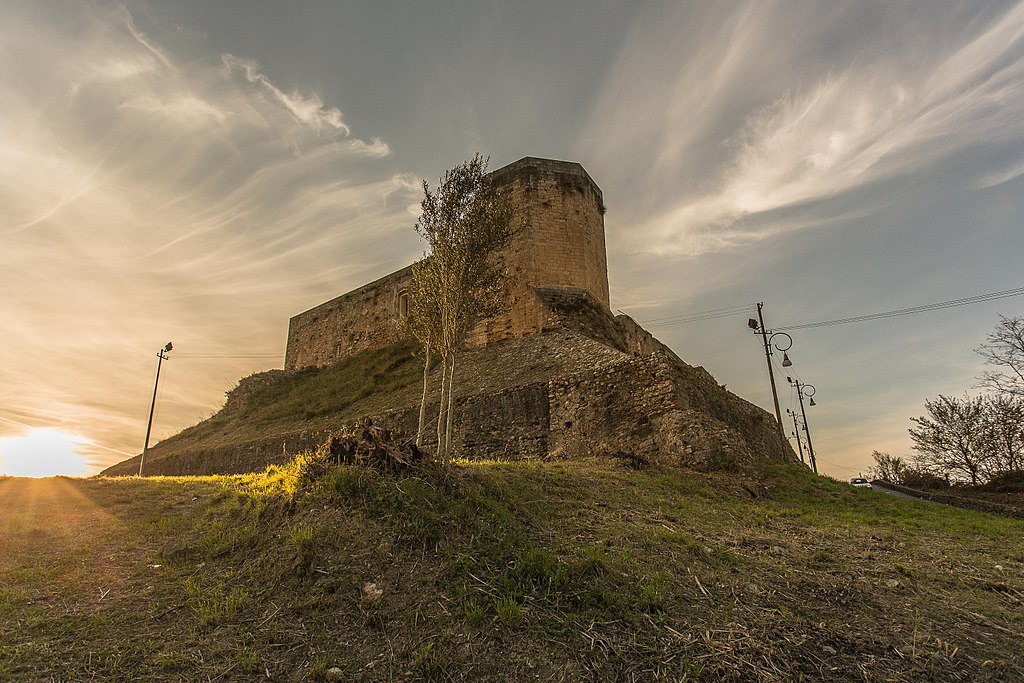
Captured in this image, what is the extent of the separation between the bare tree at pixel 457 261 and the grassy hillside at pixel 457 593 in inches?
254

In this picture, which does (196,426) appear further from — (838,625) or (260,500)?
(838,625)

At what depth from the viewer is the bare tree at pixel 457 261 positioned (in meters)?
13.1

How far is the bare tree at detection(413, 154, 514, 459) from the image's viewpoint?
42.9 feet

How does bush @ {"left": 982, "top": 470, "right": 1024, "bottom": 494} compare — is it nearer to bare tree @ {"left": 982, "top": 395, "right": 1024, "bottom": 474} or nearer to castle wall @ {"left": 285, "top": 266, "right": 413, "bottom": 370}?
bare tree @ {"left": 982, "top": 395, "right": 1024, "bottom": 474}

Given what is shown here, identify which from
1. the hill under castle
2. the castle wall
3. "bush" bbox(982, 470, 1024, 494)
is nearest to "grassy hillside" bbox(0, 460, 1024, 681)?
the hill under castle

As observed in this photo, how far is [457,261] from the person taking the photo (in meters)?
13.2

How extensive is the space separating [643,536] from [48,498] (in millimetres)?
8754

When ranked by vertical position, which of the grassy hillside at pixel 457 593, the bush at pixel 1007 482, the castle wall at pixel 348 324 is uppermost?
the castle wall at pixel 348 324

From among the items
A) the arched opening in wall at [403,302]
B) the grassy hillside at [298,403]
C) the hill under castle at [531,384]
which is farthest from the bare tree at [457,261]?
the arched opening in wall at [403,302]

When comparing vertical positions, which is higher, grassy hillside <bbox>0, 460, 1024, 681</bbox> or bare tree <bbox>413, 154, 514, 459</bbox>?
bare tree <bbox>413, 154, 514, 459</bbox>

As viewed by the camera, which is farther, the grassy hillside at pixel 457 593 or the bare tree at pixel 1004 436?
the bare tree at pixel 1004 436

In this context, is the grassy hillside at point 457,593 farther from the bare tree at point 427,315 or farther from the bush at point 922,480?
the bush at point 922,480

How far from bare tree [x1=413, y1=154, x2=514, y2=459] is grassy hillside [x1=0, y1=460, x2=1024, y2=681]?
21.2ft

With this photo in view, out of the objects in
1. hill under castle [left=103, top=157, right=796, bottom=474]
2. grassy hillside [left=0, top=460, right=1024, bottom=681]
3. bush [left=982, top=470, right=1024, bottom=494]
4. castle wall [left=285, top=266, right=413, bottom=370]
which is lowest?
grassy hillside [left=0, top=460, right=1024, bottom=681]
